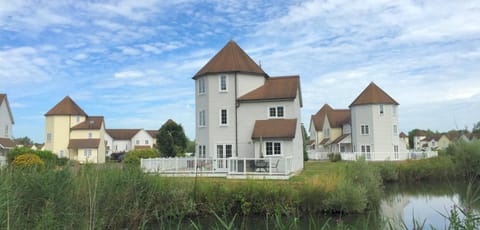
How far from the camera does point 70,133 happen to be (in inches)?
2206

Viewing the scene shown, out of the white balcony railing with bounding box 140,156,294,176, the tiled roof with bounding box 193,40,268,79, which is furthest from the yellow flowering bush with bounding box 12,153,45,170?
the tiled roof with bounding box 193,40,268,79

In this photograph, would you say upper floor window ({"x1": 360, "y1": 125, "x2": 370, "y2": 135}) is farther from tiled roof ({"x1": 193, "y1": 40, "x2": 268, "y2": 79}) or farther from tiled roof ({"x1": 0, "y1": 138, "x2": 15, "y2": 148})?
tiled roof ({"x1": 0, "y1": 138, "x2": 15, "y2": 148})

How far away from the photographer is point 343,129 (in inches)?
2111

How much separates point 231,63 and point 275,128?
6.23m

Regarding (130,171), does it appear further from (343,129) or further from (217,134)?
(343,129)

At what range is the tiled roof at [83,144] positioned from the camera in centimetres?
5472

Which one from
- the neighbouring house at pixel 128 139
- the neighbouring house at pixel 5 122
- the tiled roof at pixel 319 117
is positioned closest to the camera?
the neighbouring house at pixel 5 122

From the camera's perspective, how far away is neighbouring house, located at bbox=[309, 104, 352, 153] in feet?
164

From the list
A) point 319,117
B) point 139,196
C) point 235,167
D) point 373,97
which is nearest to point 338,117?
point 319,117

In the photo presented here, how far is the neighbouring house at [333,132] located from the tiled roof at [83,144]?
3512 cm

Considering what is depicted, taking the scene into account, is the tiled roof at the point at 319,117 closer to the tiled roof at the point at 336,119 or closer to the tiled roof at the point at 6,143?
the tiled roof at the point at 336,119

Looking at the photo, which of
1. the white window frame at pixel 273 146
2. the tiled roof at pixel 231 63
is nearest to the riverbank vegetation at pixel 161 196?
the white window frame at pixel 273 146

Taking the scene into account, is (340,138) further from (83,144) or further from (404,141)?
(83,144)

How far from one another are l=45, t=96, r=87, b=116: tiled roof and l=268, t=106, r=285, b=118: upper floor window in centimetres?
4095
